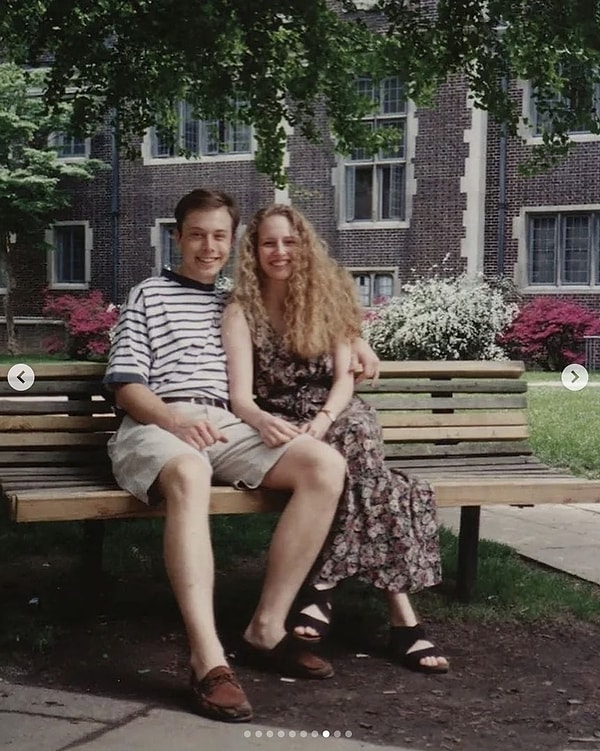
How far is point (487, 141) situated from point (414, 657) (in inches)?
818

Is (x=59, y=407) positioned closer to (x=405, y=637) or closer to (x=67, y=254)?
(x=405, y=637)

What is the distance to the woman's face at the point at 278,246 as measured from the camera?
4.05m

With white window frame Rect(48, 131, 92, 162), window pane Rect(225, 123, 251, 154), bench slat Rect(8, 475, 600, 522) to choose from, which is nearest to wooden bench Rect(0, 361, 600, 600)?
bench slat Rect(8, 475, 600, 522)

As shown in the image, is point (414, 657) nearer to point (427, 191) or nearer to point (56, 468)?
point (56, 468)

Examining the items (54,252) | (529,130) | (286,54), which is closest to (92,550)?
(286,54)

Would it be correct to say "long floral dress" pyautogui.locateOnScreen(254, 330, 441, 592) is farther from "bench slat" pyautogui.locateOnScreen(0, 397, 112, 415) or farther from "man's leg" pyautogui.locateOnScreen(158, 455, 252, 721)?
"bench slat" pyautogui.locateOnScreen(0, 397, 112, 415)

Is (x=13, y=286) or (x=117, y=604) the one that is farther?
(x=13, y=286)

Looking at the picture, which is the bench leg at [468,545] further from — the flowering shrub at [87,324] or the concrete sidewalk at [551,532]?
the flowering shrub at [87,324]

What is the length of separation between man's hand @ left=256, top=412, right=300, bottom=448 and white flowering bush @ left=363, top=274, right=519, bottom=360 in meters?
17.1

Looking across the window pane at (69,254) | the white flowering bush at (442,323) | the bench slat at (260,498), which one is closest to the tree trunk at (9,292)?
the window pane at (69,254)

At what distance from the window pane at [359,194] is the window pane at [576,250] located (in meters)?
4.17

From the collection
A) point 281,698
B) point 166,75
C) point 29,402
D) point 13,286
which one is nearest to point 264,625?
point 281,698

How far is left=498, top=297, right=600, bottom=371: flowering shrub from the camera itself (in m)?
21.2

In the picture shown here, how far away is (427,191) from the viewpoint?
23.8 metres
